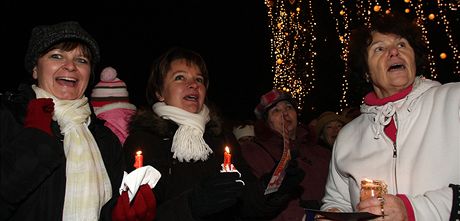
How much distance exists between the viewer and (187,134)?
3389 mm

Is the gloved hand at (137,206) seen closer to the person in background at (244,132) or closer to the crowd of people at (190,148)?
the crowd of people at (190,148)

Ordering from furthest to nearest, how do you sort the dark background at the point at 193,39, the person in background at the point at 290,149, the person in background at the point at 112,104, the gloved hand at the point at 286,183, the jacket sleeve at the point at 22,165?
the dark background at the point at 193,39 < the person in background at the point at 290,149 < the person in background at the point at 112,104 < the gloved hand at the point at 286,183 < the jacket sleeve at the point at 22,165

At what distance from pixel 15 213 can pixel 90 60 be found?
124 cm

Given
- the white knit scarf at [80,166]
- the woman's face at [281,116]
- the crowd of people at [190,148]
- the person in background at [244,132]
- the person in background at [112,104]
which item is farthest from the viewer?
the person in background at [244,132]

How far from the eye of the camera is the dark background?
382 inches

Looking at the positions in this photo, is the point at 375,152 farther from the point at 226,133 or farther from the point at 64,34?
the point at 64,34

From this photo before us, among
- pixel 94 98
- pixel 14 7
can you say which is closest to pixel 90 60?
pixel 94 98

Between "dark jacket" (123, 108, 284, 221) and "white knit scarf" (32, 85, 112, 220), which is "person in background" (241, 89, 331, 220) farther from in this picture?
"white knit scarf" (32, 85, 112, 220)

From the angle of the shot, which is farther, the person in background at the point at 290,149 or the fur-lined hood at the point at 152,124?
the person in background at the point at 290,149

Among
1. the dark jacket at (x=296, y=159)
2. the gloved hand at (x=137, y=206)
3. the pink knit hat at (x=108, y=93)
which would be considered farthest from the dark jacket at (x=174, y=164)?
the pink knit hat at (x=108, y=93)

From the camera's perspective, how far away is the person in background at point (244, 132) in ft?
21.7

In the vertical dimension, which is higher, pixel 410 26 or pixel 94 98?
pixel 410 26

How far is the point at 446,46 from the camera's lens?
15.2 m

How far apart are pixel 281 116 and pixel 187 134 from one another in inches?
78.4
